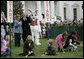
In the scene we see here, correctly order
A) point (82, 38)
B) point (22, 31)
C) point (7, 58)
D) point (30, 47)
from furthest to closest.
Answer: point (82, 38) → point (22, 31) → point (30, 47) → point (7, 58)

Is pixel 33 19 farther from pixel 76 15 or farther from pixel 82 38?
pixel 76 15

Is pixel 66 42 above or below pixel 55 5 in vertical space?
below

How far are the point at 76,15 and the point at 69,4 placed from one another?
253 cm

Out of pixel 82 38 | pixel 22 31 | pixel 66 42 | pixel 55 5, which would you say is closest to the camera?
pixel 66 42

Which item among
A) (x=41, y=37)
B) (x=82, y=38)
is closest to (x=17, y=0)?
(x=41, y=37)

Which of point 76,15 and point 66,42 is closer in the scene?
point 66,42

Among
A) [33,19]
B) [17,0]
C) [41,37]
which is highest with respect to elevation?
[17,0]

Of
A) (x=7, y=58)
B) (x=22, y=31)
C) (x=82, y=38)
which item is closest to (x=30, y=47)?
(x=7, y=58)

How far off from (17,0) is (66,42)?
10.6 meters

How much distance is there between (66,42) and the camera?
15.0 meters

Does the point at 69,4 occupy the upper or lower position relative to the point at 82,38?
upper

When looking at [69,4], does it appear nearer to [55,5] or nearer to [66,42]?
[55,5]

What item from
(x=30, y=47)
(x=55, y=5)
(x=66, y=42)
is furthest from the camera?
(x=55, y=5)

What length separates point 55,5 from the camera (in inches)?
1751
